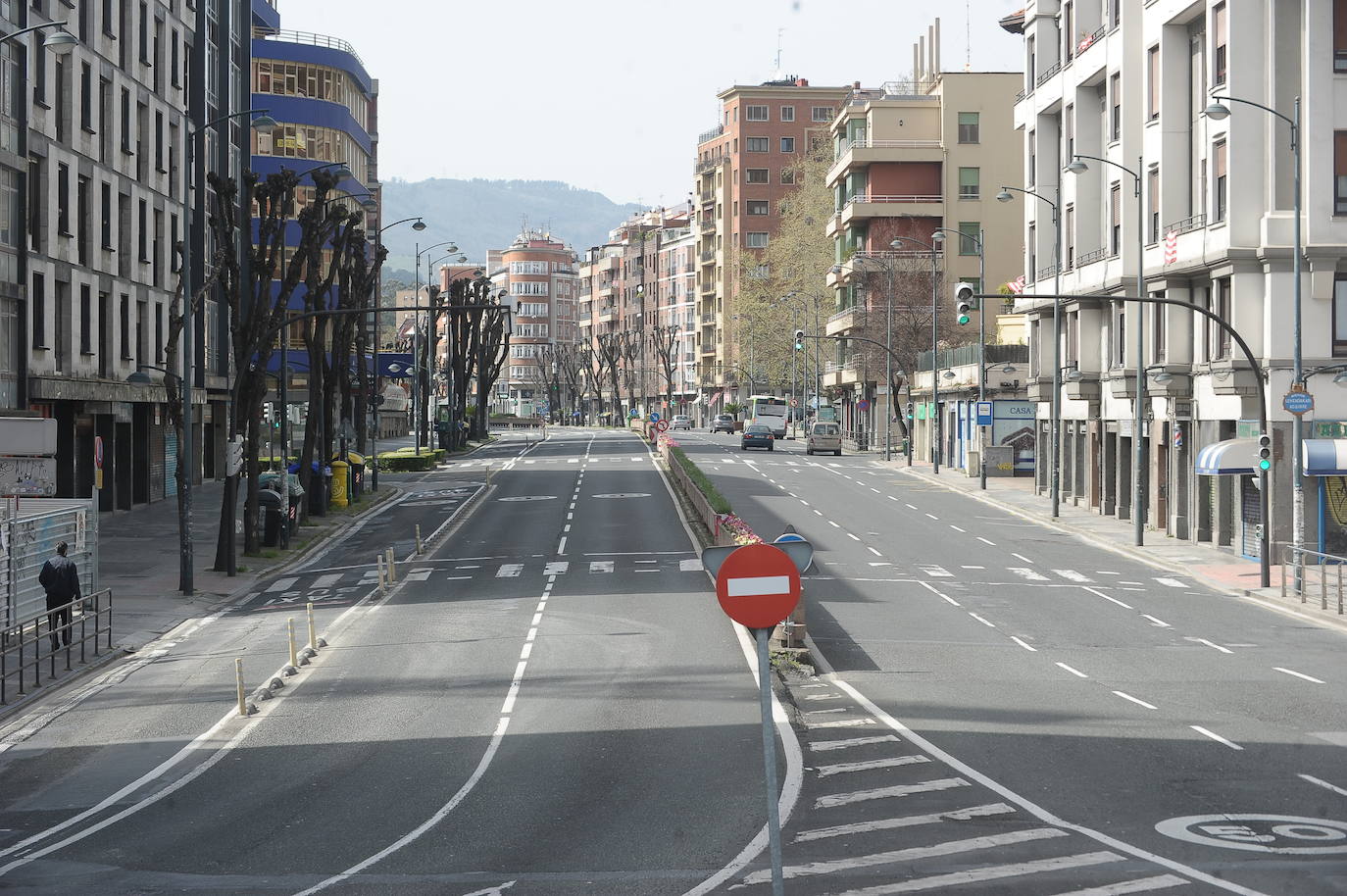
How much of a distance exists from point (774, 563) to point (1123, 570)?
29.4 meters

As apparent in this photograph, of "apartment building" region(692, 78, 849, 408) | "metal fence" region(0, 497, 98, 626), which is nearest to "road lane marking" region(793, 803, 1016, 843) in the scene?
"metal fence" region(0, 497, 98, 626)

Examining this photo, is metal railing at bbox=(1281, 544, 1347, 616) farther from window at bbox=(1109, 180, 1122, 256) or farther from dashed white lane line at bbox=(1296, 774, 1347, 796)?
window at bbox=(1109, 180, 1122, 256)

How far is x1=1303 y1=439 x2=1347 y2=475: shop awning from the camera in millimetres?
36906

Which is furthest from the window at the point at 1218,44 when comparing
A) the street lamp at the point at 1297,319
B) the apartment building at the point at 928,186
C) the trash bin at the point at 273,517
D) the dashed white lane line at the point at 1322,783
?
the apartment building at the point at 928,186

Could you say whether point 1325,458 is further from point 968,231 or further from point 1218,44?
point 968,231

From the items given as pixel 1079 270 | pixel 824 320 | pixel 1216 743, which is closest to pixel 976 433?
pixel 1079 270

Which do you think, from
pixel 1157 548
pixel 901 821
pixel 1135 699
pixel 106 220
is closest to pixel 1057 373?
pixel 1157 548

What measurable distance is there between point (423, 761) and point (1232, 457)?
27096mm

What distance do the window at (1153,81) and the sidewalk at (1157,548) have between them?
41.3 feet

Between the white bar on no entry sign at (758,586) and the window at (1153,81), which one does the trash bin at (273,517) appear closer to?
the window at (1153,81)

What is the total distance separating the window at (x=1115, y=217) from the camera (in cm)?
5094

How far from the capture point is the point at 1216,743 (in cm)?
1766

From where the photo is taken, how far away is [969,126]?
336ft

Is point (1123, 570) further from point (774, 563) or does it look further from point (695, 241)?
point (695, 241)
